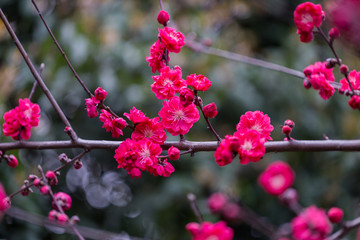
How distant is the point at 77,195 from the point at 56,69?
0.98m

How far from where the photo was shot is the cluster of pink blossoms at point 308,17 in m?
1.03

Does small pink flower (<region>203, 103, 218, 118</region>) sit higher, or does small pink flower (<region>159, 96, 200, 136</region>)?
small pink flower (<region>203, 103, 218, 118</region>)

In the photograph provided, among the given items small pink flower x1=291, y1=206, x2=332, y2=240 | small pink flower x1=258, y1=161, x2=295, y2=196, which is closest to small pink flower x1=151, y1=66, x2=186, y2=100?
small pink flower x1=291, y1=206, x2=332, y2=240

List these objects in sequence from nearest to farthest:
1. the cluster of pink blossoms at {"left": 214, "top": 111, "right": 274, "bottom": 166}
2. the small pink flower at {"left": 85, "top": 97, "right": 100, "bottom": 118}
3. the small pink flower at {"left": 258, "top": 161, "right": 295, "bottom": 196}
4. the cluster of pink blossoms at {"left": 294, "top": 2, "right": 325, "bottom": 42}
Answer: the cluster of pink blossoms at {"left": 214, "top": 111, "right": 274, "bottom": 166} → the small pink flower at {"left": 85, "top": 97, "right": 100, "bottom": 118} → the cluster of pink blossoms at {"left": 294, "top": 2, "right": 325, "bottom": 42} → the small pink flower at {"left": 258, "top": 161, "right": 295, "bottom": 196}

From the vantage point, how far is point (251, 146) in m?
0.82

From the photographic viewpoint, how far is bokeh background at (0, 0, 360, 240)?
2172 mm

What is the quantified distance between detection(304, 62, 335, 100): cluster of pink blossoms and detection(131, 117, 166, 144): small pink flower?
38 centimetres

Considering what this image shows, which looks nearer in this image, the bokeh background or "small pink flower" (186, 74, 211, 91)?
"small pink flower" (186, 74, 211, 91)

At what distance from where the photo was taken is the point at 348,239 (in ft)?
7.23

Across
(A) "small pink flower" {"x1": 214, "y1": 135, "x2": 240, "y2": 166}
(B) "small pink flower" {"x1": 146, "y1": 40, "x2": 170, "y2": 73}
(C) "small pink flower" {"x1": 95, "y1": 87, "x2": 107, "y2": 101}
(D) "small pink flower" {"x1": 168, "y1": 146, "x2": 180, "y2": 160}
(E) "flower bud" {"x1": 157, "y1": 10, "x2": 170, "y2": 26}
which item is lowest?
(D) "small pink flower" {"x1": 168, "y1": 146, "x2": 180, "y2": 160}

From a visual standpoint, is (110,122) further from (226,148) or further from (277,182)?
(277,182)

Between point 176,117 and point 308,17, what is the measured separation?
433 mm

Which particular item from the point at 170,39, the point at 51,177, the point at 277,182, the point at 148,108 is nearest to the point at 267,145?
the point at 170,39

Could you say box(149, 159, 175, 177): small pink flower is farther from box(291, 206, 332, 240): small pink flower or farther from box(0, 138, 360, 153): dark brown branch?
box(291, 206, 332, 240): small pink flower
